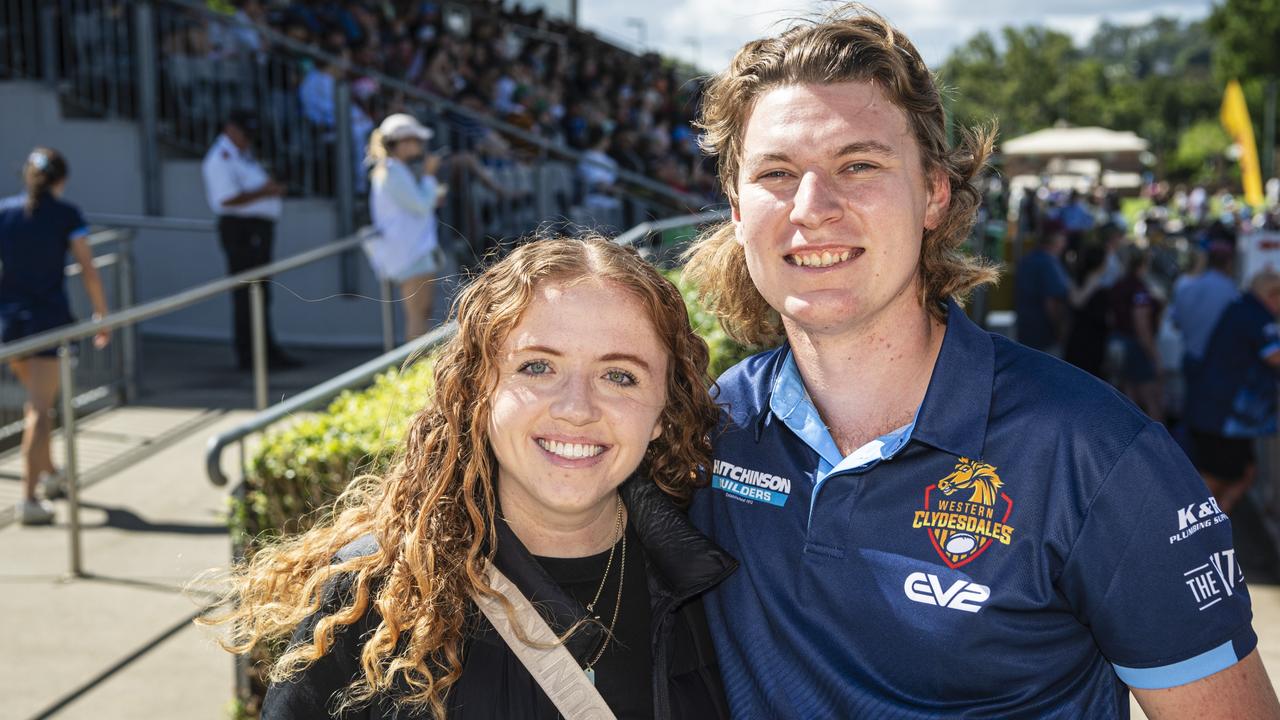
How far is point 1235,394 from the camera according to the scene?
7.58m

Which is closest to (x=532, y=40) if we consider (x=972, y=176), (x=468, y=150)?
(x=468, y=150)

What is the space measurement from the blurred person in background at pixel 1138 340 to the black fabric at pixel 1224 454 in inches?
86.9

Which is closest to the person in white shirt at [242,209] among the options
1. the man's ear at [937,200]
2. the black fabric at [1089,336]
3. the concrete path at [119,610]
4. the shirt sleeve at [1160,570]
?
the concrete path at [119,610]

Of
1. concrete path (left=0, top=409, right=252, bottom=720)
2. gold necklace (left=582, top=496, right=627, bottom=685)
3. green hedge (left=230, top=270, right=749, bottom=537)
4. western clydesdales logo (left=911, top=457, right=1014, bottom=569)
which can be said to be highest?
western clydesdales logo (left=911, top=457, right=1014, bottom=569)

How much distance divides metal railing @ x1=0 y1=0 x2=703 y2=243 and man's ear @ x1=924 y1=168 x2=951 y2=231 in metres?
8.81

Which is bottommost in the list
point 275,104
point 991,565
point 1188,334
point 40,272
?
point 1188,334

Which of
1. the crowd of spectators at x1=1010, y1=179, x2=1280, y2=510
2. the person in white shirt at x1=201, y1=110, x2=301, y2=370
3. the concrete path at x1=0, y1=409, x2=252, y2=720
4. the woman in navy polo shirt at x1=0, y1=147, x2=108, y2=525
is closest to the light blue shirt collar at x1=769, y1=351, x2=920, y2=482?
the concrete path at x1=0, y1=409, x2=252, y2=720

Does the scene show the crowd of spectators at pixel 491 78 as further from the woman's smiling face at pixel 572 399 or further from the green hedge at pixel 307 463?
the woman's smiling face at pixel 572 399

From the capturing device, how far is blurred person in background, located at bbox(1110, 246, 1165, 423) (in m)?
10.1

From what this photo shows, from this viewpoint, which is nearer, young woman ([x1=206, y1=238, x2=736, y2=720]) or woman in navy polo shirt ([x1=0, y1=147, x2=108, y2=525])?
young woman ([x1=206, y1=238, x2=736, y2=720])

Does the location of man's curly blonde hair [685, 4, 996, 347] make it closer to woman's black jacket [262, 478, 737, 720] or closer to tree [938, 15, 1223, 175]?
woman's black jacket [262, 478, 737, 720]

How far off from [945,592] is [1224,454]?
6621 mm

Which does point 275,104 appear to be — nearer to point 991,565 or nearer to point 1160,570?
point 991,565

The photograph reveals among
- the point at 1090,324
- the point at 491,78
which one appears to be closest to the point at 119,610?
the point at 1090,324
